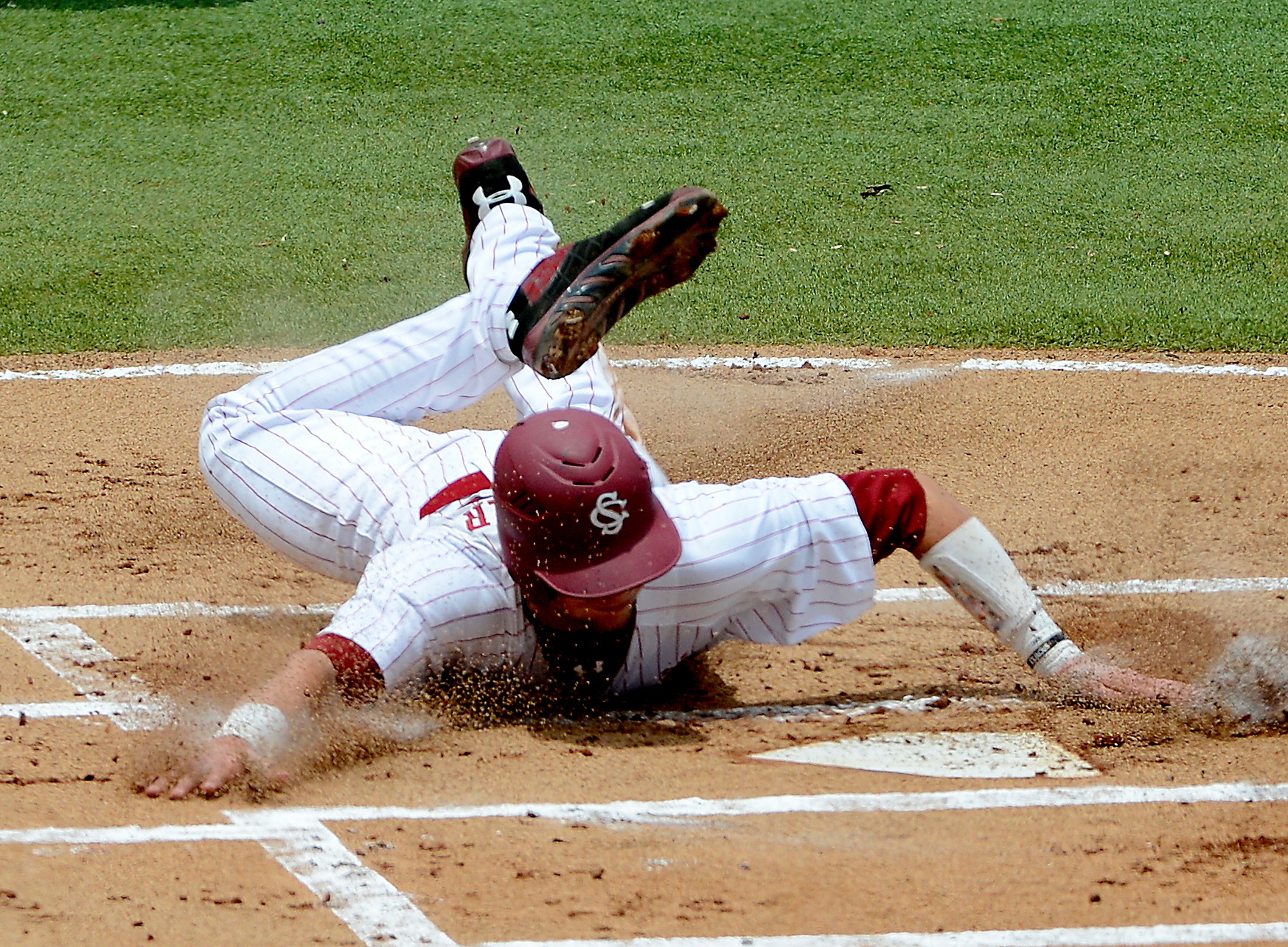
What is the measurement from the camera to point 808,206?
25.0 feet

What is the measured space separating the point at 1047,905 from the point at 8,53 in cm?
937

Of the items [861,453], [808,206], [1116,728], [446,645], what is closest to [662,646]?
[446,645]

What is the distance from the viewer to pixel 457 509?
3.48m

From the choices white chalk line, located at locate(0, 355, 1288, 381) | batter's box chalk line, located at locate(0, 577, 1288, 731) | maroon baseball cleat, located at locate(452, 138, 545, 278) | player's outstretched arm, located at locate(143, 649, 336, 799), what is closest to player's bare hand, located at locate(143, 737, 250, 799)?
player's outstretched arm, located at locate(143, 649, 336, 799)

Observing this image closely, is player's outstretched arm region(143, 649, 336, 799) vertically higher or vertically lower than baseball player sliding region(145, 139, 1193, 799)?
lower

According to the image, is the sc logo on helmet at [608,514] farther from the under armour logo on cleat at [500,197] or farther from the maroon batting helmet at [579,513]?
the under armour logo on cleat at [500,197]

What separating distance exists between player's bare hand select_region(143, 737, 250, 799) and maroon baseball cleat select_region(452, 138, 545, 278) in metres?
1.74

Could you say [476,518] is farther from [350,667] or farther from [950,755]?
[950,755]

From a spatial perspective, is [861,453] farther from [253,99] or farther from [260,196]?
[253,99]

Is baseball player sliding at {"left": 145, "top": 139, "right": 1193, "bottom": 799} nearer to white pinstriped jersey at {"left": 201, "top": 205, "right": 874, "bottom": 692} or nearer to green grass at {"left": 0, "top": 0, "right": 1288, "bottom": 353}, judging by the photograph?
white pinstriped jersey at {"left": 201, "top": 205, "right": 874, "bottom": 692}

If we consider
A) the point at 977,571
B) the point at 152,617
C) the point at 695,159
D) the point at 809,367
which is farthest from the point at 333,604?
the point at 695,159

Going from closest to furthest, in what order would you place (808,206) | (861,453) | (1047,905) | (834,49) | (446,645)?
1. (1047,905)
2. (446,645)
3. (861,453)
4. (808,206)
5. (834,49)

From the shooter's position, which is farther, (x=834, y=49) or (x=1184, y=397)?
(x=834, y=49)

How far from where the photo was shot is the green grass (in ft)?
21.4
